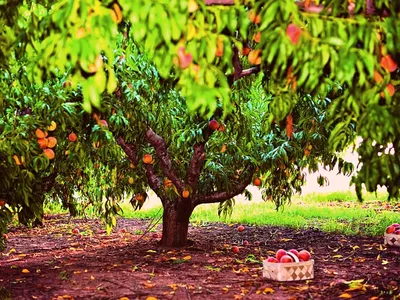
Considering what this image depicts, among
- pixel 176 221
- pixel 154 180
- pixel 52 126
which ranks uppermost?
pixel 52 126

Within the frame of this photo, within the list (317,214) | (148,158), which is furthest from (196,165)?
(317,214)

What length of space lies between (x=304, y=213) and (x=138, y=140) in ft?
21.4

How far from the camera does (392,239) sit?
29.0 feet

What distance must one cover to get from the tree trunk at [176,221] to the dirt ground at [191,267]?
0.63 ft

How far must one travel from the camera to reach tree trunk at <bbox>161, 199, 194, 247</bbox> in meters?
9.07

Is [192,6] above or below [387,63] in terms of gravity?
above

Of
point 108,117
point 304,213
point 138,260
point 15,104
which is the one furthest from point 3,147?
point 304,213

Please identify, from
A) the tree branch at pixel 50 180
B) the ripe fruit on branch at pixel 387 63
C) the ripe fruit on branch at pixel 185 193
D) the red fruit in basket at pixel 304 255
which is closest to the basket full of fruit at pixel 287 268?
the red fruit in basket at pixel 304 255

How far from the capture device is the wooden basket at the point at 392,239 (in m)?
8.78

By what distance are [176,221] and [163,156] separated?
1263mm

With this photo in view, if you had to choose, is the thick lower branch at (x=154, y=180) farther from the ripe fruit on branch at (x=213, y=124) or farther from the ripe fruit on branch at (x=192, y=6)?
the ripe fruit on branch at (x=192, y=6)

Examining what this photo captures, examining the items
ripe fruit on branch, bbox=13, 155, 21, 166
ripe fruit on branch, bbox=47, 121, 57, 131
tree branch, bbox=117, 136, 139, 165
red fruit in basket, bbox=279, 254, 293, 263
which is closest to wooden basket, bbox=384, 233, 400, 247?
red fruit in basket, bbox=279, 254, 293, 263

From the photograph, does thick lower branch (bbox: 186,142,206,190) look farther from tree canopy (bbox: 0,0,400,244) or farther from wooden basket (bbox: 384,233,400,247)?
wooden basket (bbox: 384,233,400,247)

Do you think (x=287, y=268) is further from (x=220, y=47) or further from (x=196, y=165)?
(x=220, y=47)
